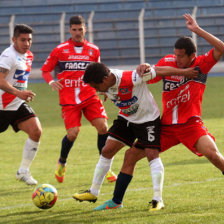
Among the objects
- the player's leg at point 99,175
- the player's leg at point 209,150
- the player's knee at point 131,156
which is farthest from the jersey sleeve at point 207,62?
the player's leg at point 99,175

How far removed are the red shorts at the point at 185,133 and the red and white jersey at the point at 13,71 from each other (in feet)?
8.26

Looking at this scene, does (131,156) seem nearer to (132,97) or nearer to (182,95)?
(132,97)

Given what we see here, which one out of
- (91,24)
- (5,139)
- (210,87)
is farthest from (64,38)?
(5,139)

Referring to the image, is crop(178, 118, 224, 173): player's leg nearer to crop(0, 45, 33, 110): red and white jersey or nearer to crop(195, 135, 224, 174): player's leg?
crop(195, 135, 224, 174): player's leg

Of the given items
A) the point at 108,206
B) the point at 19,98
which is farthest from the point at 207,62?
the point at 19,98

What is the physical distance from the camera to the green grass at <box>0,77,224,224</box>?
199 inches

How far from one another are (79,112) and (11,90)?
1.31 metres

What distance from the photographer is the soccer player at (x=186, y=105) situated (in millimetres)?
5211

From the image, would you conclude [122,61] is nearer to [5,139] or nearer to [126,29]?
[126,29]

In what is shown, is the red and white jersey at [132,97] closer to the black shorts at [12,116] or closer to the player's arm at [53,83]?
the player's arm at [53,83]

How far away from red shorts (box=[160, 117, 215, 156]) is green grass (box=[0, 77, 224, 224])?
2.00 feet

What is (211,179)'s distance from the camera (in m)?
6.86

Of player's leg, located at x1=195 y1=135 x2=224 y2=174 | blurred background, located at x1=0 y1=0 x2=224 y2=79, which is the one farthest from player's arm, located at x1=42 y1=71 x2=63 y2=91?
blurred background, located at x1=0 y1=0 x2=224 y2=79

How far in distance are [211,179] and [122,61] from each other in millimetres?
20065
